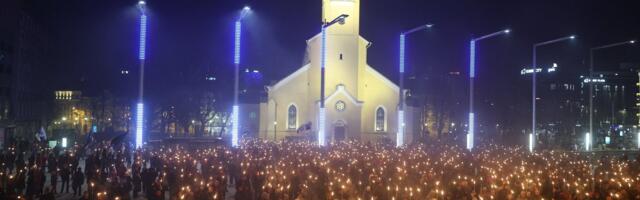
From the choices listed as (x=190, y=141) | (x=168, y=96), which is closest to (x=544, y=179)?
(x=190, y=141)

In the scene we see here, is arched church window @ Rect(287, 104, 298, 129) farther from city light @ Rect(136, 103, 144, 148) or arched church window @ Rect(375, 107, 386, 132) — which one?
city light @ Rect(136, 103, 144, 148)

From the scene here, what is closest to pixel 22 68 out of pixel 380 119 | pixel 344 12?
pixel 344 12

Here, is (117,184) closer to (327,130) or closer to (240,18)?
(240,18)

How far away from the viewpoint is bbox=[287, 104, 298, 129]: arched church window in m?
53.3

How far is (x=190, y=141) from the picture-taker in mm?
34031

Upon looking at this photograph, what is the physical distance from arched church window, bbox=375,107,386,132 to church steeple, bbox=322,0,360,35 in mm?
6812

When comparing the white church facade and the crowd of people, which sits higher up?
the white church facade

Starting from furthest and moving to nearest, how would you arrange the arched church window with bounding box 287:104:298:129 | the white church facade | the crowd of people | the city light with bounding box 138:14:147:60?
1. the arched church window with bounding box 287:104:298:129
2. the white church facade
3. the city light with bounding box 138:14:147:60
4. the crowd of people

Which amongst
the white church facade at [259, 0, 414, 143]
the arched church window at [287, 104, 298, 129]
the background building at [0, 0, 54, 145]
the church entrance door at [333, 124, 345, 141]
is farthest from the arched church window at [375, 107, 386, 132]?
the background building at [0, 0, 54, 145]

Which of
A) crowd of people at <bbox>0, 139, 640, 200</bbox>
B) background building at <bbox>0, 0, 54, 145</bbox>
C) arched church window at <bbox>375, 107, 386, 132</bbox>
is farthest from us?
arched church window at <bbox>375, 107, 386, 132</bbox>

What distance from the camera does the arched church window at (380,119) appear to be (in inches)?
2109

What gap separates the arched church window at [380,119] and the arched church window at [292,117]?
6784 millimetres

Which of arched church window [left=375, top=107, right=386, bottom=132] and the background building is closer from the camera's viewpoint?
the background building

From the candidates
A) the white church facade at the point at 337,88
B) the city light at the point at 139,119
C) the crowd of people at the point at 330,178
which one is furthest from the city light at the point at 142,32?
the white church facade at the point at 337,88
